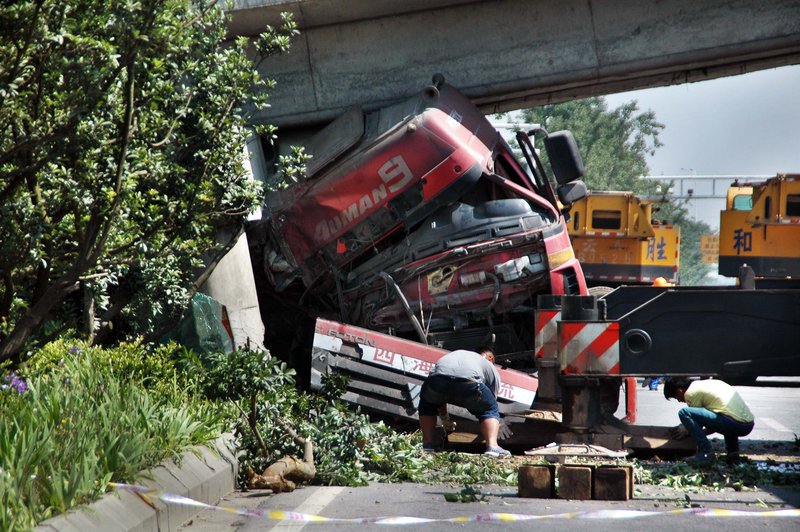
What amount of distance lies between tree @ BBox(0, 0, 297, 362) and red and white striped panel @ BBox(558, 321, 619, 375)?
9.59ft

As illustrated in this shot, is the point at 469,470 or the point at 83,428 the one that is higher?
the point at 83,428

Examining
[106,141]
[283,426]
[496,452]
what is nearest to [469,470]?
[496,452]

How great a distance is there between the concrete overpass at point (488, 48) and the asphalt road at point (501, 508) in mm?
7285

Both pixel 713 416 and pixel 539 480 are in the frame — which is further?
pixel 713 416

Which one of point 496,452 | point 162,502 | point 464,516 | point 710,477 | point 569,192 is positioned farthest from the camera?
point 569,192

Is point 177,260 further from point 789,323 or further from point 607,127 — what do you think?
point 607,127

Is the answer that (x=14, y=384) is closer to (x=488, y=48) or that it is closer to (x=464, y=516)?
(x=464, y=516)

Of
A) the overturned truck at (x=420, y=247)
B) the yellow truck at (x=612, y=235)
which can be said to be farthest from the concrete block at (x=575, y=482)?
the yellow truck at (x=612, y=235)

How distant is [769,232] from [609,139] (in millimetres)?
32904

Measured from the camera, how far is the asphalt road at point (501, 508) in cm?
636

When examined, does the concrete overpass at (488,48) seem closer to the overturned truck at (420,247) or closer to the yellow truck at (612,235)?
the overturned truck at (420,247)

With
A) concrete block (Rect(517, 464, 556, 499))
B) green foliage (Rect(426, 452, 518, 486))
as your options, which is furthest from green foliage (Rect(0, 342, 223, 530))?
concrete block (Rect(517, 464, 556, 499))

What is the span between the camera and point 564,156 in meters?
12.9

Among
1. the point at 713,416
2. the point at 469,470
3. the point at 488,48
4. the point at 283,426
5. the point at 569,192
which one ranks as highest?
the point at 488,48
